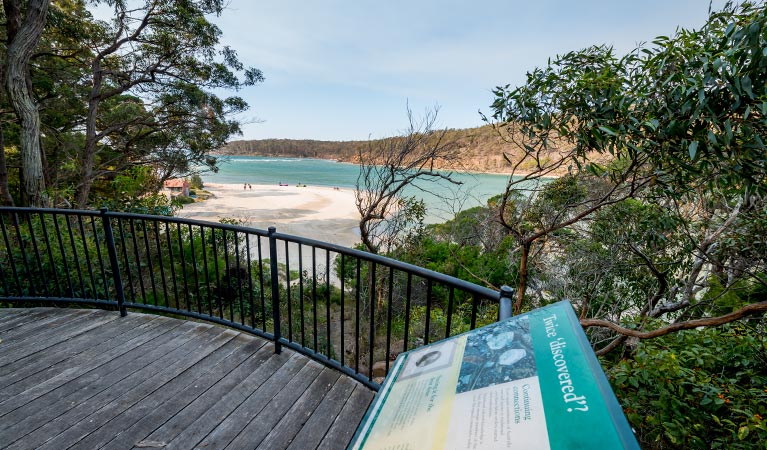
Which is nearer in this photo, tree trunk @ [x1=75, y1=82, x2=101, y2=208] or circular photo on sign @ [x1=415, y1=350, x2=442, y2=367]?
circular photo on sign @ [x1=415, y1=350, x2=442, y2=367]

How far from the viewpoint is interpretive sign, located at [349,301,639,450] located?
1.66ft

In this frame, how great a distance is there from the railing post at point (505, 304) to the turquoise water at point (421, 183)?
4730 mm

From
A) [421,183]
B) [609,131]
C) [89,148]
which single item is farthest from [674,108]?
[421,183]

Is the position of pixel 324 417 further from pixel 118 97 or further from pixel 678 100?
pixel 118 97

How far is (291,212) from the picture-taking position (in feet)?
90.3

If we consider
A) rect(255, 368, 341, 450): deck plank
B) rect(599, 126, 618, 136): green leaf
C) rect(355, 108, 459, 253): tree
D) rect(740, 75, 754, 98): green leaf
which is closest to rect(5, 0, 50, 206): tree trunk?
rect(355, 108, 459, 253): tree

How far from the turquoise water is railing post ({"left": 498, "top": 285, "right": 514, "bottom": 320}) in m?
4.73

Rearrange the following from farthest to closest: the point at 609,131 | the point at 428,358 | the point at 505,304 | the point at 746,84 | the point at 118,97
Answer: the point at 118,97 < the point at 609,131 < the point at 746,84 < the point at 505,304 < the point at 428,358

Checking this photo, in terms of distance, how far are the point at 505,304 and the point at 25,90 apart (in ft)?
28.3

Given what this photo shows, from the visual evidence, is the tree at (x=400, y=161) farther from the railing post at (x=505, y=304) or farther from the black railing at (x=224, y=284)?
the railing post at (x=505, y=304)

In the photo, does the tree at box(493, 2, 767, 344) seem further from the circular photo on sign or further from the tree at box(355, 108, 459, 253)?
the tree at box(355, 108, 459, 253)

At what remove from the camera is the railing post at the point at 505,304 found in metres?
1.14

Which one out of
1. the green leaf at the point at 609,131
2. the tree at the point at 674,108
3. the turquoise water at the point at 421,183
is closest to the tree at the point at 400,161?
the turquoise water at the point at 421,183

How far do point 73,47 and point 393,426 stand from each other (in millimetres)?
13806
